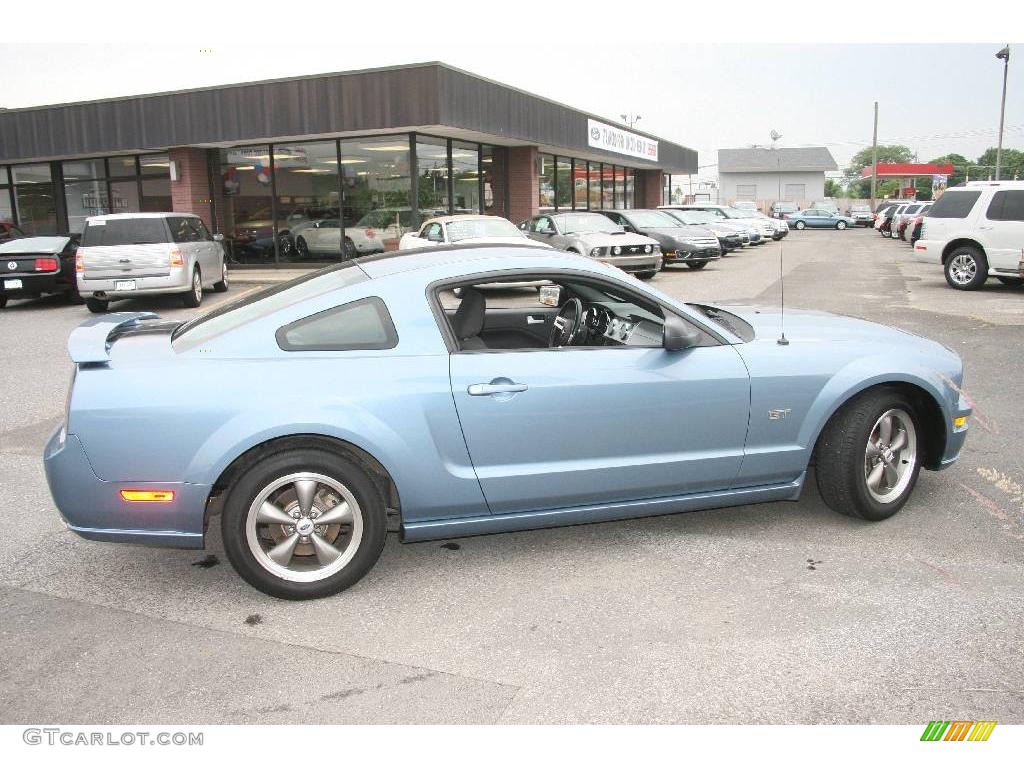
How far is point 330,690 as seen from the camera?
315cm

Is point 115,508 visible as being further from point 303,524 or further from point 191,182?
point 191,182

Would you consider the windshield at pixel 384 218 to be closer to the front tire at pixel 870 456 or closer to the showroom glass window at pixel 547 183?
the showroom glass window at pixel 547 183

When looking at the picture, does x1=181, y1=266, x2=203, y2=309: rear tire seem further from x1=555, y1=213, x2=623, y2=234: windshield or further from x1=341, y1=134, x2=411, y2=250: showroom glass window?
x1=555, y1=213, x2=623, y2=234: windshield

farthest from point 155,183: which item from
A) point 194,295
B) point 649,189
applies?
point 649,189

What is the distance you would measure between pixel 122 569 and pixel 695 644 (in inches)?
110

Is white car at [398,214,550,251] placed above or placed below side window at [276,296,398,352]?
above

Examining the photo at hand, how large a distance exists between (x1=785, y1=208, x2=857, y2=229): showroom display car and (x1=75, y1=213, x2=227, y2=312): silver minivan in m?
Answer: 46.7

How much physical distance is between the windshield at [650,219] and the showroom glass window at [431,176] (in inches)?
196

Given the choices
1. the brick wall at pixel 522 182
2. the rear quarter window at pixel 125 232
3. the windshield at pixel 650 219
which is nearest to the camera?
the rear quarter window at pixel 125 232

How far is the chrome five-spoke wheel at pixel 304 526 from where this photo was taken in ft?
12.3

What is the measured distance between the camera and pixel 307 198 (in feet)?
73.7

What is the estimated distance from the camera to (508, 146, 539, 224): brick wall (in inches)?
1025
